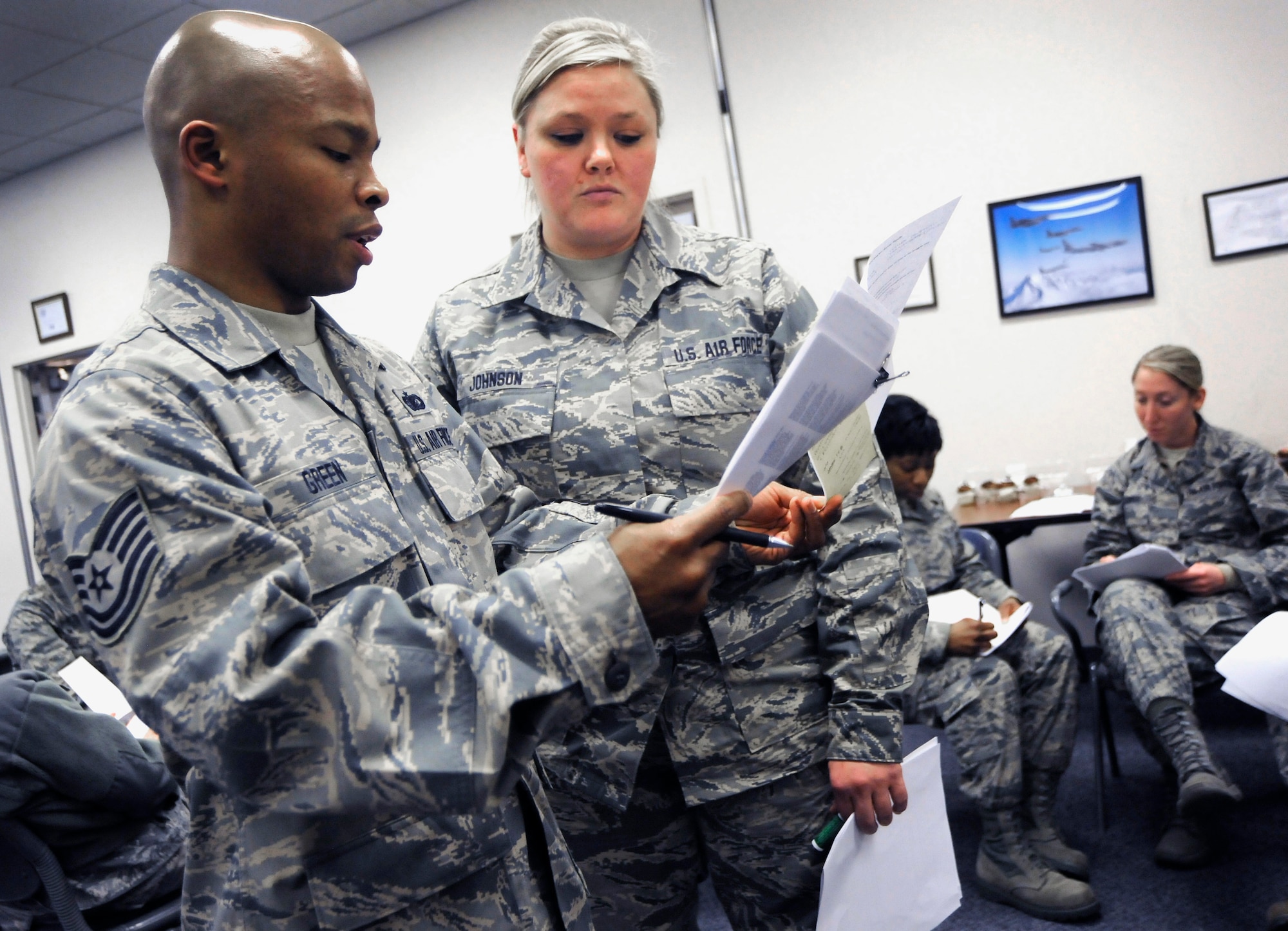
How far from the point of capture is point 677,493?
4.11ft

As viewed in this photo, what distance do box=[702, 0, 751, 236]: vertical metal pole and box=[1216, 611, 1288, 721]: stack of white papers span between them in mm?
3228

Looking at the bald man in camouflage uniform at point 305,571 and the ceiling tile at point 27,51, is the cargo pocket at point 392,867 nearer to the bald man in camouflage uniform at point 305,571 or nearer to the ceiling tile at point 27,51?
the bald man in camouflage uniform at point 305,571

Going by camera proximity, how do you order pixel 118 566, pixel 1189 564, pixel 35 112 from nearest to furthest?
pixel 118 566 < pixel 1189 564 < pixel 35 112

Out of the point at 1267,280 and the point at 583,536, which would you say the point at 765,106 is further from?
the point at 583,536

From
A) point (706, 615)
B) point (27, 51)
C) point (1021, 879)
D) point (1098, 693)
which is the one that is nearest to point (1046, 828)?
point (1021, 879)

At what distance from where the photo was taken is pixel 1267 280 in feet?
12.1

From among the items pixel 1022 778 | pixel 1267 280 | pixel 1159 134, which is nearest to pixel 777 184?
pixel 1159 134

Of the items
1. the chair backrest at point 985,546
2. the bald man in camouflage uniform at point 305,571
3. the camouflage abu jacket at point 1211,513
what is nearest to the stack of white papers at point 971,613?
the chair backrest at point 985,546

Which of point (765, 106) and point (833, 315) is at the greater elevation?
point (765, 106)

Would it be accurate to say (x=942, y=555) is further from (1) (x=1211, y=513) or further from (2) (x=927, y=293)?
(2) (x=927, y=293)

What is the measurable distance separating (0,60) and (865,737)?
5.39m

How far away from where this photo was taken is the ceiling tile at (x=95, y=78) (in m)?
4.66

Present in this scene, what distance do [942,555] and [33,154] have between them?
6.16m

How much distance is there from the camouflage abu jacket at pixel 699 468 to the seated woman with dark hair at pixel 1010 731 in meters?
1.29
